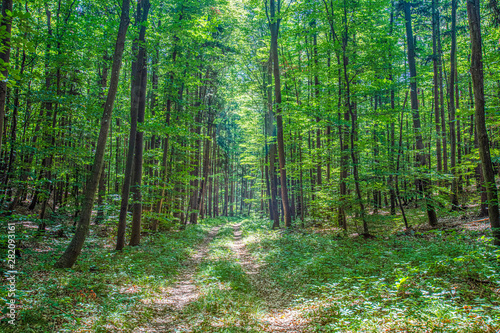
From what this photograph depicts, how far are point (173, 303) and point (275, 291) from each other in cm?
281

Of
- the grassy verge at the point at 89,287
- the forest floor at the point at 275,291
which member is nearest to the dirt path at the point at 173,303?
the forest floor at the point at 275,291

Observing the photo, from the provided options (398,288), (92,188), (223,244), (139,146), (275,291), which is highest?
(139,146)

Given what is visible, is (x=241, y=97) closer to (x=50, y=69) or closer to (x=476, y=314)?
(x=50, y=69)

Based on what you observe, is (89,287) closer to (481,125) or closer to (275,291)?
(275,291)

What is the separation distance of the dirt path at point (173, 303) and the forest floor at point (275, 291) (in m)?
0.03

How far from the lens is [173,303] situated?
6289 mm

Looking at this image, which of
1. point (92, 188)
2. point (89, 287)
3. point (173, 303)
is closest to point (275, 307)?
point (173, 303)

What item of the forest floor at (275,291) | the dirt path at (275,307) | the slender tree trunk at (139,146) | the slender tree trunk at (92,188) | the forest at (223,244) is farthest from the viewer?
the slender tree trunk at (139,146)

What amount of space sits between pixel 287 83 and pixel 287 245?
11.9 m

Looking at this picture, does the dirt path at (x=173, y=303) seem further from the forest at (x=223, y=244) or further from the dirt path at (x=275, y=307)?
the dirt path at (x=275, y=307)

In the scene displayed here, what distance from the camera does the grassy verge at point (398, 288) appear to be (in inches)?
159

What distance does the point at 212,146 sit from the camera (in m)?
29.9

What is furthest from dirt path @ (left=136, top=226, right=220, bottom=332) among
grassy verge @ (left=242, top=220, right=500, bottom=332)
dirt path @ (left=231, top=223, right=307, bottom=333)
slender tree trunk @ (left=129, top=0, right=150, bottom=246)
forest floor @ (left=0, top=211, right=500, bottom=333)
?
slender tree trunk @ (left=129, top=0, right=150, bottom=246)

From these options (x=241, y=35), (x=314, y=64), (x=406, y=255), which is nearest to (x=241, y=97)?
(x=241, y=35)
